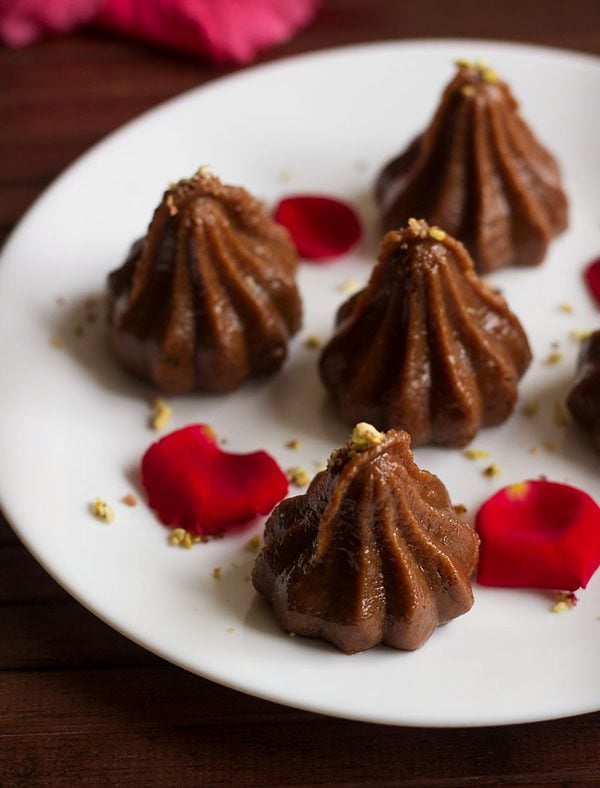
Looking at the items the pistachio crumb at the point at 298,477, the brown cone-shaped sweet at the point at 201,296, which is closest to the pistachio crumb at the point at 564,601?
the pistachio crumb at the point at 298,477

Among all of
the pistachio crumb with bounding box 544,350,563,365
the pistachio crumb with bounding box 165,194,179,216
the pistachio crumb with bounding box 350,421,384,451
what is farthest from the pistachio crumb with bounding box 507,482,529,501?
the pistachio crumb with bounding box 165,194,179,216

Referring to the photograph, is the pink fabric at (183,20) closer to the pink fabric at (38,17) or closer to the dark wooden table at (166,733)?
the pink fabric at (38,17)

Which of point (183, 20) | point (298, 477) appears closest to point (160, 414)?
point (298, 477)

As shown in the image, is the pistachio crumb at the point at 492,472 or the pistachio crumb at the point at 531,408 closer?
the pistachio crumb at the point at 492,472

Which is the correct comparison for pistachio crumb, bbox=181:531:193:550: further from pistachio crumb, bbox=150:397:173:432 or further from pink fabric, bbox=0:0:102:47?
pink fabric, bbox=0:0:102:47

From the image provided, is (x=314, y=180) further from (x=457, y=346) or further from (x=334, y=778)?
(x=334, y=778)

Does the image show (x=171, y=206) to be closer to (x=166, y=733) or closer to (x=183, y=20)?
(x=166, y=733)

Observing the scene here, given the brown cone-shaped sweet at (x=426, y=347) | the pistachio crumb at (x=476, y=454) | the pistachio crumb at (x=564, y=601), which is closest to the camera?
the pistachio crumb at (x=564, y=601)

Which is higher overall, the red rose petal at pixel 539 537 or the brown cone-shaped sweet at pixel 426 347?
the brown cone-shaped sweet at pixel 426 347
